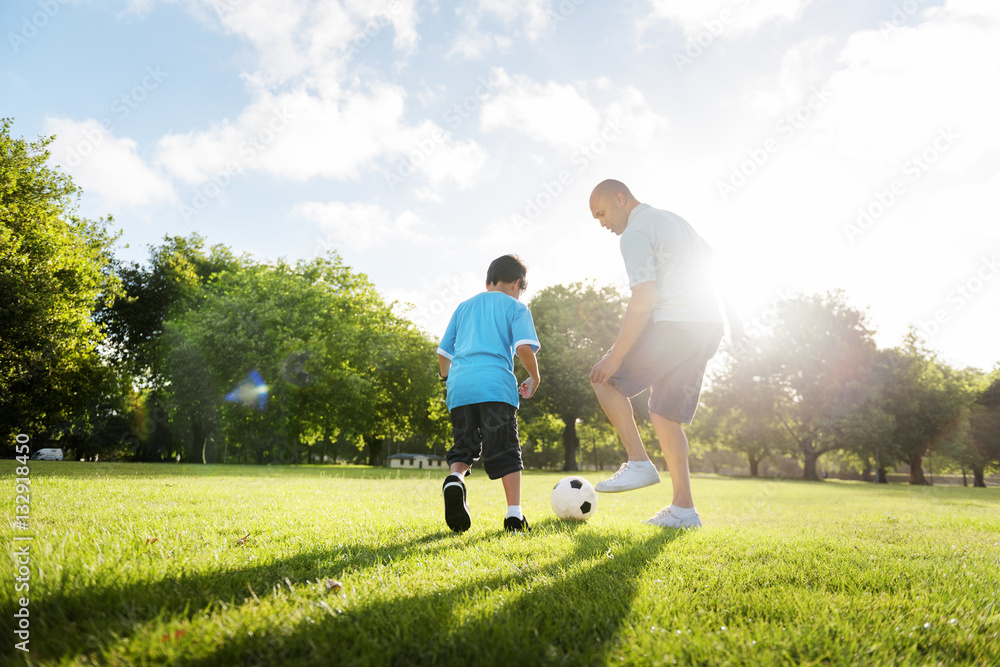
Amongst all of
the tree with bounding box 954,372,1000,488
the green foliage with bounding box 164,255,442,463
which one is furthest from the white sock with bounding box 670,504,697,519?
the tree with bounding box 954,372,1000,488

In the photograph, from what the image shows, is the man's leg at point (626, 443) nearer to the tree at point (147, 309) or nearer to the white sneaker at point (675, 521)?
the white sneaker at point (675, 521)

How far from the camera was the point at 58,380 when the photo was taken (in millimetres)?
21125

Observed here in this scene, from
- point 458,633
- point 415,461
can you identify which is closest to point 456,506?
point 458,633

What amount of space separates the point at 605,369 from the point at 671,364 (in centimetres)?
60

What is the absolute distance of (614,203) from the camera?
5.16 metres

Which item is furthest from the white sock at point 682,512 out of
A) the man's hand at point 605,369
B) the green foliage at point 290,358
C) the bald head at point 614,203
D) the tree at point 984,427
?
the tree at point 984,427

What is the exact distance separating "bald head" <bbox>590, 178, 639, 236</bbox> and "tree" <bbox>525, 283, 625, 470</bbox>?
24.5 m

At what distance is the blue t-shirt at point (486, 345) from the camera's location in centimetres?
452

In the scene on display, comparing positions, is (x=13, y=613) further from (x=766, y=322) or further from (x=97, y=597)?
(x=766, y=322)

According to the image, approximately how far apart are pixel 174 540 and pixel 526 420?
29478 millimetres

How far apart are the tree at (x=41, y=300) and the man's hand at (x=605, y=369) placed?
869 inches

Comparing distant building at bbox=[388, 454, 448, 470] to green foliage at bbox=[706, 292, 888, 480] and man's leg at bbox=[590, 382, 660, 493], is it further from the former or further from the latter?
man's leg at bbox=[590, 382, 660, 493]

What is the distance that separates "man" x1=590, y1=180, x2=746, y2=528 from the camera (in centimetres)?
463

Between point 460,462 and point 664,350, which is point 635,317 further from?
point 460,462
